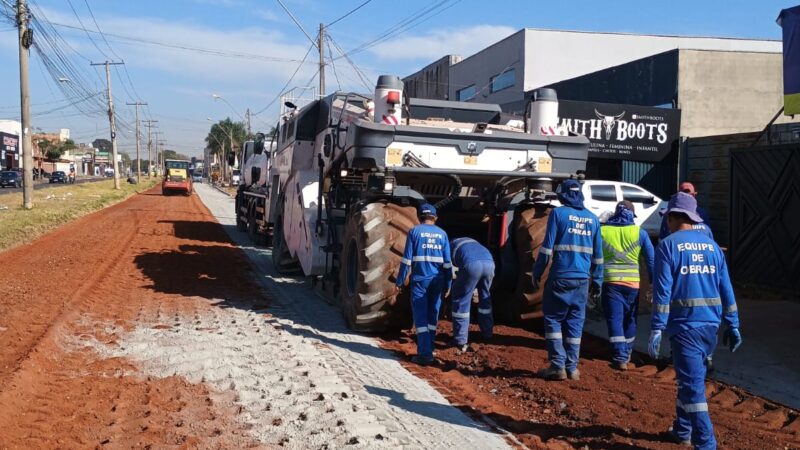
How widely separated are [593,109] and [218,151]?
8631 centimetres

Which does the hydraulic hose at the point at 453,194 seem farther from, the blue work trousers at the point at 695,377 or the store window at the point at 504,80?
the store window at the point at 504,80

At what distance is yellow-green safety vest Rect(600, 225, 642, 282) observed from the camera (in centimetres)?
739

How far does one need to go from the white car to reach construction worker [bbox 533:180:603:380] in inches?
397

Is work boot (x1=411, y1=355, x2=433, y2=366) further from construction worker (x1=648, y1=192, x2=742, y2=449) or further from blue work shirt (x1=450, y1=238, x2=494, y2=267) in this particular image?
construction worker (x1=648, y1=192, x2=742, y2=449)

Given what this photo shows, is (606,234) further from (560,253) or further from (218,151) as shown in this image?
(218,151)

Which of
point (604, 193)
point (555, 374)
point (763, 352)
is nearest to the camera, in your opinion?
point (555, 374)

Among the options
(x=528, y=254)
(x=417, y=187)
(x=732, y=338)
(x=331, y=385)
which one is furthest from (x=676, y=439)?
(x=417, y=187)

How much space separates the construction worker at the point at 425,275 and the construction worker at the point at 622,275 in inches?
66.2

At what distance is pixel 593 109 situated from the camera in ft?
70.0

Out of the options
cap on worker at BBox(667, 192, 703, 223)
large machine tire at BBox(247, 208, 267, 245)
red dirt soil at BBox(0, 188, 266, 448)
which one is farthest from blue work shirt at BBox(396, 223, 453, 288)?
large machine tire at BBox(247, 208, 267, 245)

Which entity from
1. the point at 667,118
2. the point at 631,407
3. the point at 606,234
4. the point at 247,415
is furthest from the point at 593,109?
the point at 247,415

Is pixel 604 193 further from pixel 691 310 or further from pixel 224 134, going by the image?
pixel 224 134

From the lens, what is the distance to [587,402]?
6.01 meters

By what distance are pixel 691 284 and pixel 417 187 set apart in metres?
4.77
